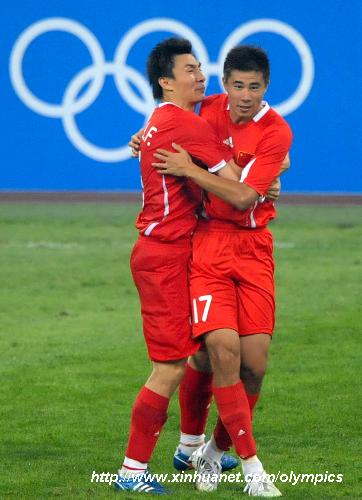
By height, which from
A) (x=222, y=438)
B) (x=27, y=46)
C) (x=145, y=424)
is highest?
(x=145, y=424)

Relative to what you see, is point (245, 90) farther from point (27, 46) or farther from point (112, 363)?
point (27, 46)

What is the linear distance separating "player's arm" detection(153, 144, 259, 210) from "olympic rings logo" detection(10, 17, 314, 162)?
39.2 feet

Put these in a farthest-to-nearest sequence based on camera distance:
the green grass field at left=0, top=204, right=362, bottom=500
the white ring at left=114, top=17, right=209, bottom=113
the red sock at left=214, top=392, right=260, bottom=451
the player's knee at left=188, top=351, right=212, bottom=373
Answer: the white ring at left=114, top=17, right=209, bottom=113 < the green grass field at left=0, top=204, right=362, bottom=500 < the player's knee at left=188, top=351, right=212, bottom=373 < the red sock at left=214, top=392, right=260, bottom=451

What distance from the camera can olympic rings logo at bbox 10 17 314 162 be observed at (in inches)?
699

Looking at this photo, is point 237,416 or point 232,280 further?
point 232,280

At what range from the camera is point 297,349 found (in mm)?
9719

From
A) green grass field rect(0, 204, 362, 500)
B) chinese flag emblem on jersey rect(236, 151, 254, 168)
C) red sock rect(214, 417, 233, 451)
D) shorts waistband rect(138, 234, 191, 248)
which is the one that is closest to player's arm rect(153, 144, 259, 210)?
chinese flag emblem on jersey rect(236, 151, 254, 168)

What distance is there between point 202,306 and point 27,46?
42.5ft

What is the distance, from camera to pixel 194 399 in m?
6.25

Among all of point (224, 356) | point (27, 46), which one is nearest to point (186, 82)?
point (224, 356)

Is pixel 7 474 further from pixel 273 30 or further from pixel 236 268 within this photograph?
pixel 273 30

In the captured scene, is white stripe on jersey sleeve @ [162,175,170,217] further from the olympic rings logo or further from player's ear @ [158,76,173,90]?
the olympic rings logo

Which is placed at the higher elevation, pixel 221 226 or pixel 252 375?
pixel 221 226

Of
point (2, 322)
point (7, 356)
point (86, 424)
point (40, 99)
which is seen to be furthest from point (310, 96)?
point (86, 424)
